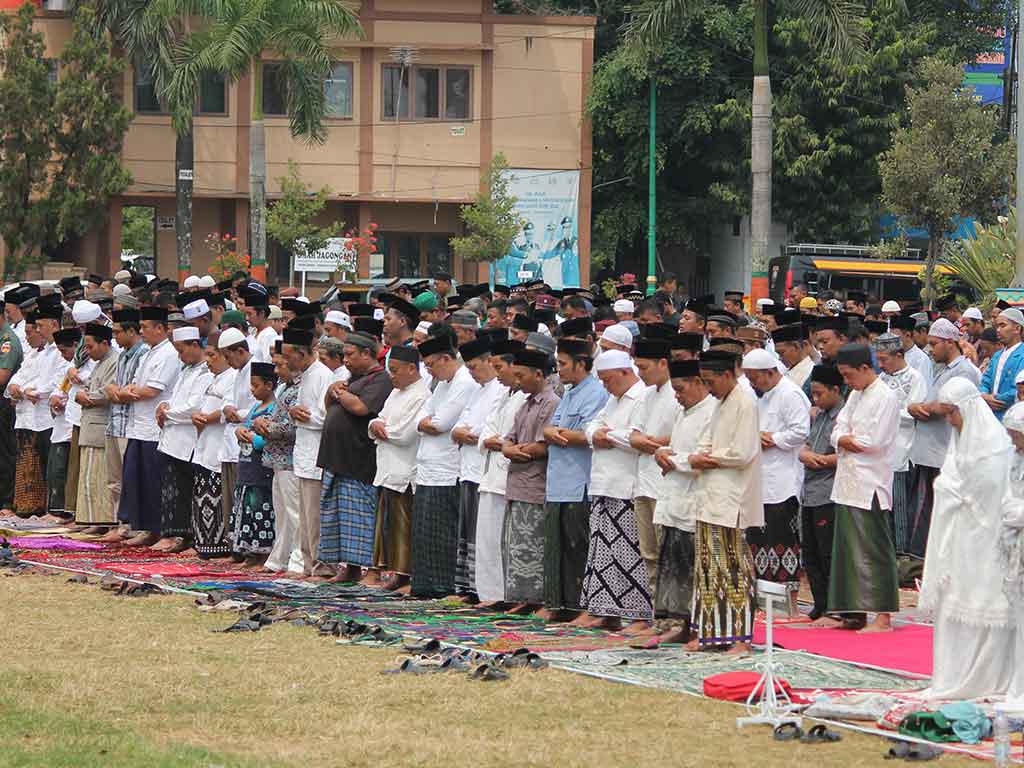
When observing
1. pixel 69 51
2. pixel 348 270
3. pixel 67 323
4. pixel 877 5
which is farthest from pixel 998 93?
pixel 67 323

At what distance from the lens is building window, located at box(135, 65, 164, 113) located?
43094 millimetres

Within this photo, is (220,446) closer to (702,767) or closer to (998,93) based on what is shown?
(702,767)

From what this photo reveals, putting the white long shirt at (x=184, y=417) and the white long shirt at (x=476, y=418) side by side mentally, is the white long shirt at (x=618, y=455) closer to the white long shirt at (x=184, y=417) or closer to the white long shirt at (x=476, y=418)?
the white long shirt at (x=476, y=418)

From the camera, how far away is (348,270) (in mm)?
39438

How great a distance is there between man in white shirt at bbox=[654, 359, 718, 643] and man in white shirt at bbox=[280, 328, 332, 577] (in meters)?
3.63

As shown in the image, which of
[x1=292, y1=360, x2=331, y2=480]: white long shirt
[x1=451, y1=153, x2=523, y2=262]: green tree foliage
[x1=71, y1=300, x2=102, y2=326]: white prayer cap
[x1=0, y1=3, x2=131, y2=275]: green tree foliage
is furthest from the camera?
[x1=451, y1=153, x2=523, y2=262]: green tree foliage

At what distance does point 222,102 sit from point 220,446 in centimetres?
2992

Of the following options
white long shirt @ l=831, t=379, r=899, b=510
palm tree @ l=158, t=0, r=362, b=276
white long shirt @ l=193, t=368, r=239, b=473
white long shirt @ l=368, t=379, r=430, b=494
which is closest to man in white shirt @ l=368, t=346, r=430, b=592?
white long shirt @ l=368, t=379, r=430, b=494

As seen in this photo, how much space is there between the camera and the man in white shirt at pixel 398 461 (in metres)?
13.3

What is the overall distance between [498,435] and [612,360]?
114 centimetres

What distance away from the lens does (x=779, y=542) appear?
484 inches

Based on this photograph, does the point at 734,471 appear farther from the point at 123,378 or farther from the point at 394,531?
the point at 123,378

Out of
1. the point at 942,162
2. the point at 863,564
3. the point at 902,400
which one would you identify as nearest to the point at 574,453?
the point at 863,564

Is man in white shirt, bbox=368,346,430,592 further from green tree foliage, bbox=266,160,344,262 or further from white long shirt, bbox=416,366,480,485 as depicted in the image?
green tree foliage, bbox=266,160,344,262
